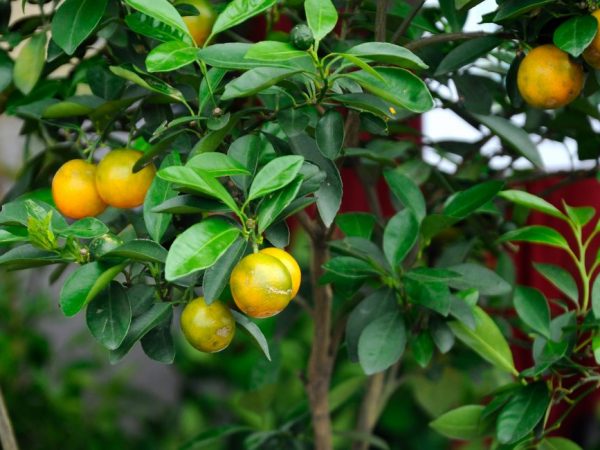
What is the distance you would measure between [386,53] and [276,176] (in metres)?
0.13

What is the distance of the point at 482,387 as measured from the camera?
1.74 m

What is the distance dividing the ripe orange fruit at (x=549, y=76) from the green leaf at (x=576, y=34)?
0.03 m

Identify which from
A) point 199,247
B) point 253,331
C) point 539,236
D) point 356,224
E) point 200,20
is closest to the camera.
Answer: point 199,247

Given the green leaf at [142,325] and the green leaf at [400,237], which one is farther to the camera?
the green leaf at [400,237]

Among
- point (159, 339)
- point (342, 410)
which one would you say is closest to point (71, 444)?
point (342, 410)

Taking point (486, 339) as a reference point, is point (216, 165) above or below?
above

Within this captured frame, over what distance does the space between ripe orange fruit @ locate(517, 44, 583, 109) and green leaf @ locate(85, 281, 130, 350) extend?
1.38 ft

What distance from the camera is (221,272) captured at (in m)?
0.69

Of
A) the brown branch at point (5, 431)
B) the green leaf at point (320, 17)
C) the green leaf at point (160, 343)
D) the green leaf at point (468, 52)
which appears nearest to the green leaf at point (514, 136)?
the green leaf at point (468, 52)

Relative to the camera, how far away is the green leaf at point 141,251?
2.31 ft

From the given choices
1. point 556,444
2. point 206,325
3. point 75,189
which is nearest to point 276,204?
point 206,325

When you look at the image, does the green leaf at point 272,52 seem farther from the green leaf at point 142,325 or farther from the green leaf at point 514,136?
the green leaf at point 514,136

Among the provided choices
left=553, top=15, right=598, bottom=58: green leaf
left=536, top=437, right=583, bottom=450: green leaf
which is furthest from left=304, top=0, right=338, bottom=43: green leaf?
left=536, top=437, right=583, bottom=450: green leaf

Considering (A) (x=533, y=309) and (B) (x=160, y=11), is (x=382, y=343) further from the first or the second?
(B) (x=160, y=11)
